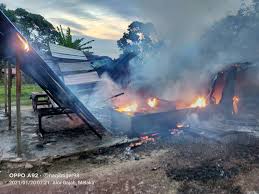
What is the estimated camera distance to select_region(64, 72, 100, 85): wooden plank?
9.89m

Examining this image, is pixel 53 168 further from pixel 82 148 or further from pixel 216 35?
pixel 216 35

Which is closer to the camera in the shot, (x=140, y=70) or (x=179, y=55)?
(x=140, y=70)

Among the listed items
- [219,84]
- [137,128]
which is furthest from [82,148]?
[219,84]

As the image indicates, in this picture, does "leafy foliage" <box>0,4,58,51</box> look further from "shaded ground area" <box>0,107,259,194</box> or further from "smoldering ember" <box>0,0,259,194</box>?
"shaded ground area" <box>0,107,259,194</box>

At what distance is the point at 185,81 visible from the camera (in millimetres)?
13750

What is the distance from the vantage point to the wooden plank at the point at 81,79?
9891 millimetres

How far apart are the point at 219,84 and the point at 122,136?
5810 mm

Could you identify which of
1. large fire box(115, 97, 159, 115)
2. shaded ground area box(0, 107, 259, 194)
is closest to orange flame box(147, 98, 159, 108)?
large fire box(115, 97, 159, 115)

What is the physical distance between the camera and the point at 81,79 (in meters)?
10.4

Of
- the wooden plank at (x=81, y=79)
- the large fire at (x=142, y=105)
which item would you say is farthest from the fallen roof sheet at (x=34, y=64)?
the large fire at (x=142, y=105)

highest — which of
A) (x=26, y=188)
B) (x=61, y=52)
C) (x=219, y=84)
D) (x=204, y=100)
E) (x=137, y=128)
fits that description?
(x=61, y=52)

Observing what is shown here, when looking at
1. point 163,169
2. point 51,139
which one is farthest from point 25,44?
point 163,169

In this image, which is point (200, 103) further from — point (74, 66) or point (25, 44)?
point (25, 44)

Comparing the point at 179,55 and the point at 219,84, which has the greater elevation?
the point at 179,55
